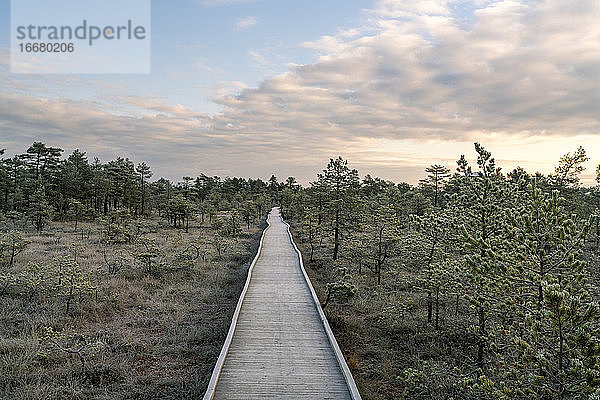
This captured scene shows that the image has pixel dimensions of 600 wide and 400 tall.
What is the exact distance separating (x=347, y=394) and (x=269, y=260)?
37.0 ft

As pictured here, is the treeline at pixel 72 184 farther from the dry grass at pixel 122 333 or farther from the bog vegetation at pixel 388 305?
the dry grass at pixel 122 333

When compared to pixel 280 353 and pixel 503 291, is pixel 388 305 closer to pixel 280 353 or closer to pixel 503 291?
pixel 280 353

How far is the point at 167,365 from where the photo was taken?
837cm

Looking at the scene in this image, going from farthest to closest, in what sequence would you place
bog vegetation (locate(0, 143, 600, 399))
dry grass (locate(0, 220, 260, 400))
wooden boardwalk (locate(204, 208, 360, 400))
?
dry grass (locate(0, 220, 260, 400))
wooden boardwalk (locate(204, 208, 360, 400))
bog vegetation (locate(0, 143, 600, 399))

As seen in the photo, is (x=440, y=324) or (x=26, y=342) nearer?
(x=26, y=342)

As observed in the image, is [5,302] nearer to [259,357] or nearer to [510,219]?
[259,357]

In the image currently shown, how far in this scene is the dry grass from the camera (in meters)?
7.21

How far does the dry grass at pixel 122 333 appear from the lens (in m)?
7.21

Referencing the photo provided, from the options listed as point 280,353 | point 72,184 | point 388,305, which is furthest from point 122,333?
point 72,184

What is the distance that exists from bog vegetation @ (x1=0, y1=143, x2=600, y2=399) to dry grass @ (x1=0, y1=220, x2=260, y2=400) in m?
0.05

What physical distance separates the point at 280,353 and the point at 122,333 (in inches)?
181

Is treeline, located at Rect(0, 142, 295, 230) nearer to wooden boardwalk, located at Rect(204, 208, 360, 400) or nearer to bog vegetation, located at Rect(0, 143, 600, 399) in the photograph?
bog vegetation, located at Rect(0, 143, 600, 399)

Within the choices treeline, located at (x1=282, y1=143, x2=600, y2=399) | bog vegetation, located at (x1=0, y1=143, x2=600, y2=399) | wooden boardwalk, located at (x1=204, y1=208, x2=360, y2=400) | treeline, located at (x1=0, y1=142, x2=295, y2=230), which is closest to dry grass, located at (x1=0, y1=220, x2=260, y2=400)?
bog vegetation, located at (x1=0, y1=143, x2=600, y2=399)

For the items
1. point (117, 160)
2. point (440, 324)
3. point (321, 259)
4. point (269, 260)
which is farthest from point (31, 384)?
point (117, 160)
